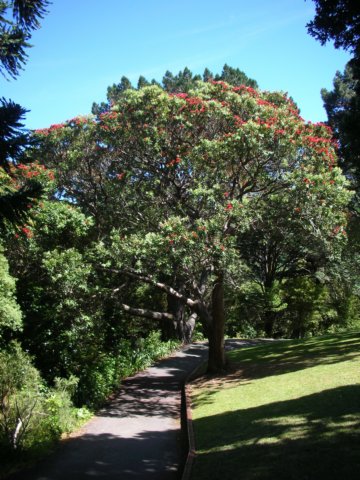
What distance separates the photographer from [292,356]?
16859mm

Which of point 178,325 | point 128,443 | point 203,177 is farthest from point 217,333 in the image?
point 178,325

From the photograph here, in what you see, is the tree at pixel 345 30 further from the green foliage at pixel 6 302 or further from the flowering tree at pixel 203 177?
the green foliage at pixel 6 302

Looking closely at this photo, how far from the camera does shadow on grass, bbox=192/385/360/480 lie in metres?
Answer: 5.96

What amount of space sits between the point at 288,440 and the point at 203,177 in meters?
9.38

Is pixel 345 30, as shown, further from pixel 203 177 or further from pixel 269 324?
pixel 269 324

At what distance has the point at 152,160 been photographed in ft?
50.6

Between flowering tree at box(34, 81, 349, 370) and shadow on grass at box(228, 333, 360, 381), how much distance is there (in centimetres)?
160

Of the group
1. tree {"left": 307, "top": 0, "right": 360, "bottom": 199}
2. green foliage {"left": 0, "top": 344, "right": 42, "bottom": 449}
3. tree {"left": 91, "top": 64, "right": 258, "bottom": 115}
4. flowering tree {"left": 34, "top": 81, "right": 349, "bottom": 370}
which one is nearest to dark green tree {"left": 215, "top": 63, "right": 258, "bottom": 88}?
tree {"left": 91, "top": 64, "right": 258, "bottom": 115}

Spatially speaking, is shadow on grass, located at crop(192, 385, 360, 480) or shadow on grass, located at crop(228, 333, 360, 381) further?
shadow on grass, located at crop(228, 333, 360, 381)

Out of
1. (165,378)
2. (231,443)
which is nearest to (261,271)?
(165,378)

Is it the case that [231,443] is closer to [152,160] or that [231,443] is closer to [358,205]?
[152,160]

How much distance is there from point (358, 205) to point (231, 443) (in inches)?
747

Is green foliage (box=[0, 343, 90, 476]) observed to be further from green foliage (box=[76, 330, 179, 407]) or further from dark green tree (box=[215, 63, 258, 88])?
dark green tree (box=[215, 63, 258, 88])

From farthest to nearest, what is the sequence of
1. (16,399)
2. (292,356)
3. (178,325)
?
(178,325), (292,356), (16,399)
